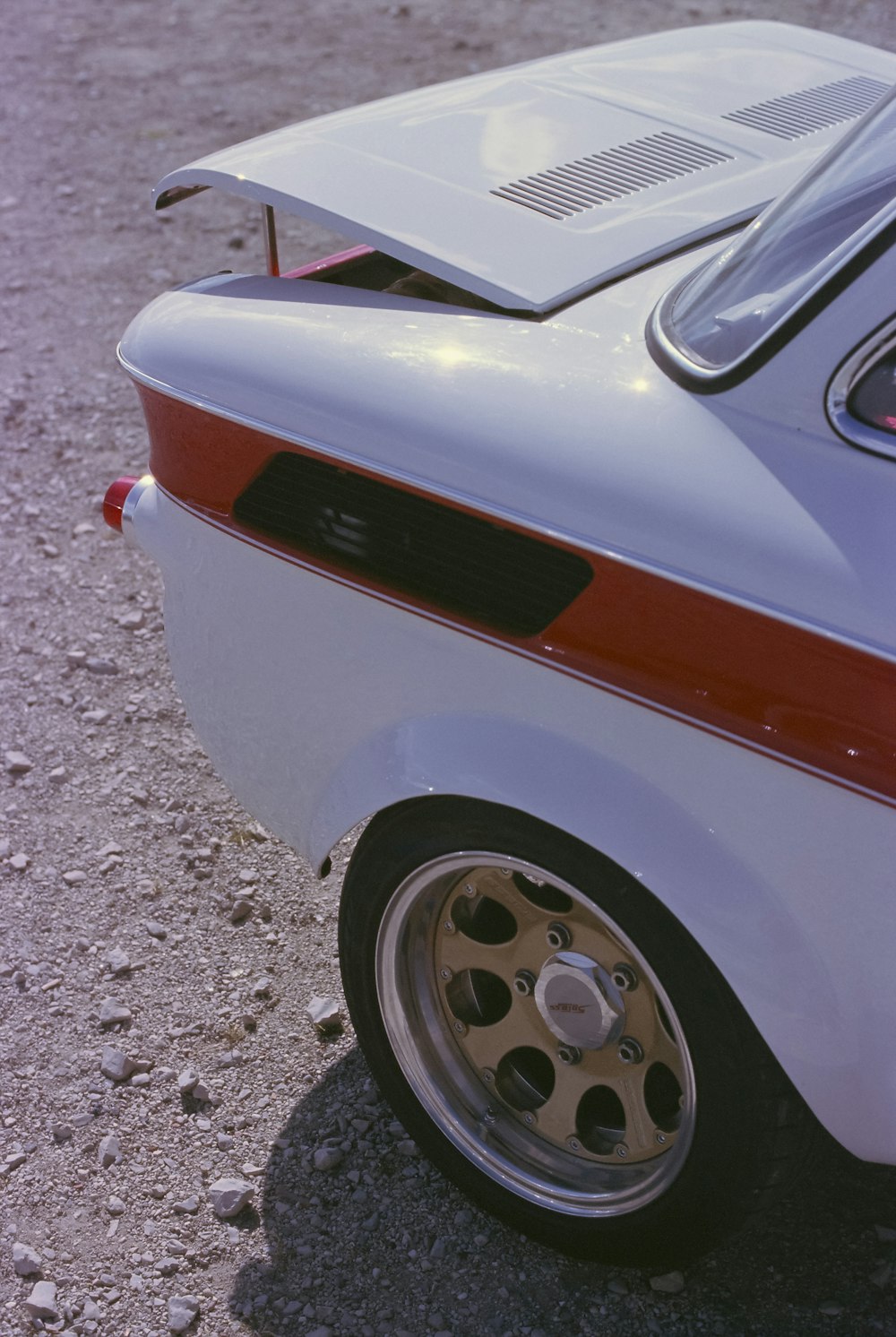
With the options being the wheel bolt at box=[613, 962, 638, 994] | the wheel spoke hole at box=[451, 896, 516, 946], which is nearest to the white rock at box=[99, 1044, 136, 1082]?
the wheel spoke hole at box=[451, 896, 516, 946]

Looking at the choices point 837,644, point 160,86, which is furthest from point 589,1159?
point 160,86

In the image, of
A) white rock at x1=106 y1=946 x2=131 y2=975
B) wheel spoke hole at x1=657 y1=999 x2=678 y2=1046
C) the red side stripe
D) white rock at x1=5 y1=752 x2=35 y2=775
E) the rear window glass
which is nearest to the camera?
the red side stripe

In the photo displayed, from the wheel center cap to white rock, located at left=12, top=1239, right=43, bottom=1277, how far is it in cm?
101

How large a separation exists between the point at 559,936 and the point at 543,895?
0.07 meters

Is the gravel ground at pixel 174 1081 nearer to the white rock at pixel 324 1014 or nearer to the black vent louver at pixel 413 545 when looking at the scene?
the white rock at pixel 324 1014

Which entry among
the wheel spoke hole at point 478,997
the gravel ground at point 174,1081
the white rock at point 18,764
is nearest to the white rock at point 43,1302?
the gravel ground at point 174,1081

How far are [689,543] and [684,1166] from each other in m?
0.96

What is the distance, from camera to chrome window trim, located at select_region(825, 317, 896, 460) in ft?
5.38

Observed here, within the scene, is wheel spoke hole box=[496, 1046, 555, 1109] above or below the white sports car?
below

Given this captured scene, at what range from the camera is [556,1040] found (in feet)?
7.26

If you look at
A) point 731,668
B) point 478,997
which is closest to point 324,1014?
point 478,997

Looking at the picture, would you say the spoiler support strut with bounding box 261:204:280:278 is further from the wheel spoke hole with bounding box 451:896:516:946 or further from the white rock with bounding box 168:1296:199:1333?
the white rock with bounding box 168:1296:199:1333

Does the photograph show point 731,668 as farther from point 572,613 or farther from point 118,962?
point 118,962

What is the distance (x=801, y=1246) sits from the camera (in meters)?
2.27
